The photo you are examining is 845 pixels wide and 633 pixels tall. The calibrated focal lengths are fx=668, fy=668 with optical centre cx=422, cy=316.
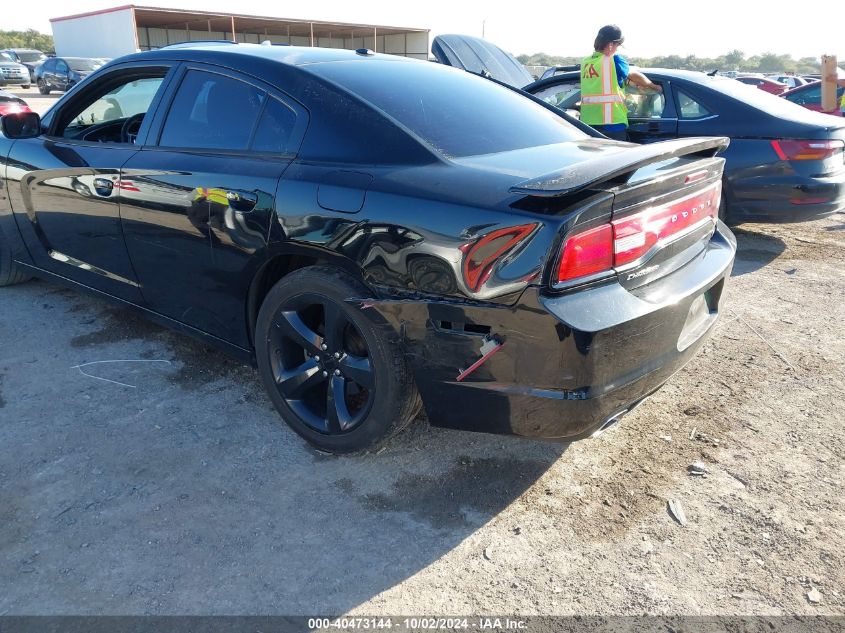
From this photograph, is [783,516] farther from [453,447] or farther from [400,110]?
[400,110]

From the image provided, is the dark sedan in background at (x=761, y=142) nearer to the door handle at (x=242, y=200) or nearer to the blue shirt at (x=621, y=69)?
the blue shirt at (x=621, y=69)

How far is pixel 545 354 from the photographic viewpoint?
208 centimetres

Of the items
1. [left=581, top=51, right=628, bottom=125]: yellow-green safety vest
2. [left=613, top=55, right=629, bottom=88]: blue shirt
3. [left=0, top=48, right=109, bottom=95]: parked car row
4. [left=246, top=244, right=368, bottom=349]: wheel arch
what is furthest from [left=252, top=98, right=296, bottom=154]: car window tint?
[left=0, top=48, right=109, bottom=95]: parked car row

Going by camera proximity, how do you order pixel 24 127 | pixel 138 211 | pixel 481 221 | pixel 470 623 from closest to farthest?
pixel 470 623 < pixel 481 221 < pixel 138 211 < pixel 24 127

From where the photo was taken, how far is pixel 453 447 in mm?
2836

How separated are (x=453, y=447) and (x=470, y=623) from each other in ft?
3.13

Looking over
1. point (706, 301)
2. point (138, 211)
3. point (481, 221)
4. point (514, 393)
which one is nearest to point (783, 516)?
point (706, 301)

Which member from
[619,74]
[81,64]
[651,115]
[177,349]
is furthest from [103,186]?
[81,64]

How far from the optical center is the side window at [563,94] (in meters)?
6.76

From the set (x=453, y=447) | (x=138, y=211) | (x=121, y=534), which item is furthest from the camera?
(x=138, y=211)

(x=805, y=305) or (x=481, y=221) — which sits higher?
(x=481, y=221)

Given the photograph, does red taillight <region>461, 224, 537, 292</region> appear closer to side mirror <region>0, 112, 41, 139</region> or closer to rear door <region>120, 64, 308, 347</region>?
rear door <region>120, 64, 308, 347</region>

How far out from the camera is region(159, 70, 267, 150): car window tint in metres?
2.88

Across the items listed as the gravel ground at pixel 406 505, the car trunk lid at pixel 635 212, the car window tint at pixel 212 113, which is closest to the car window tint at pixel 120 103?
the car window tint at pixel 212 113
